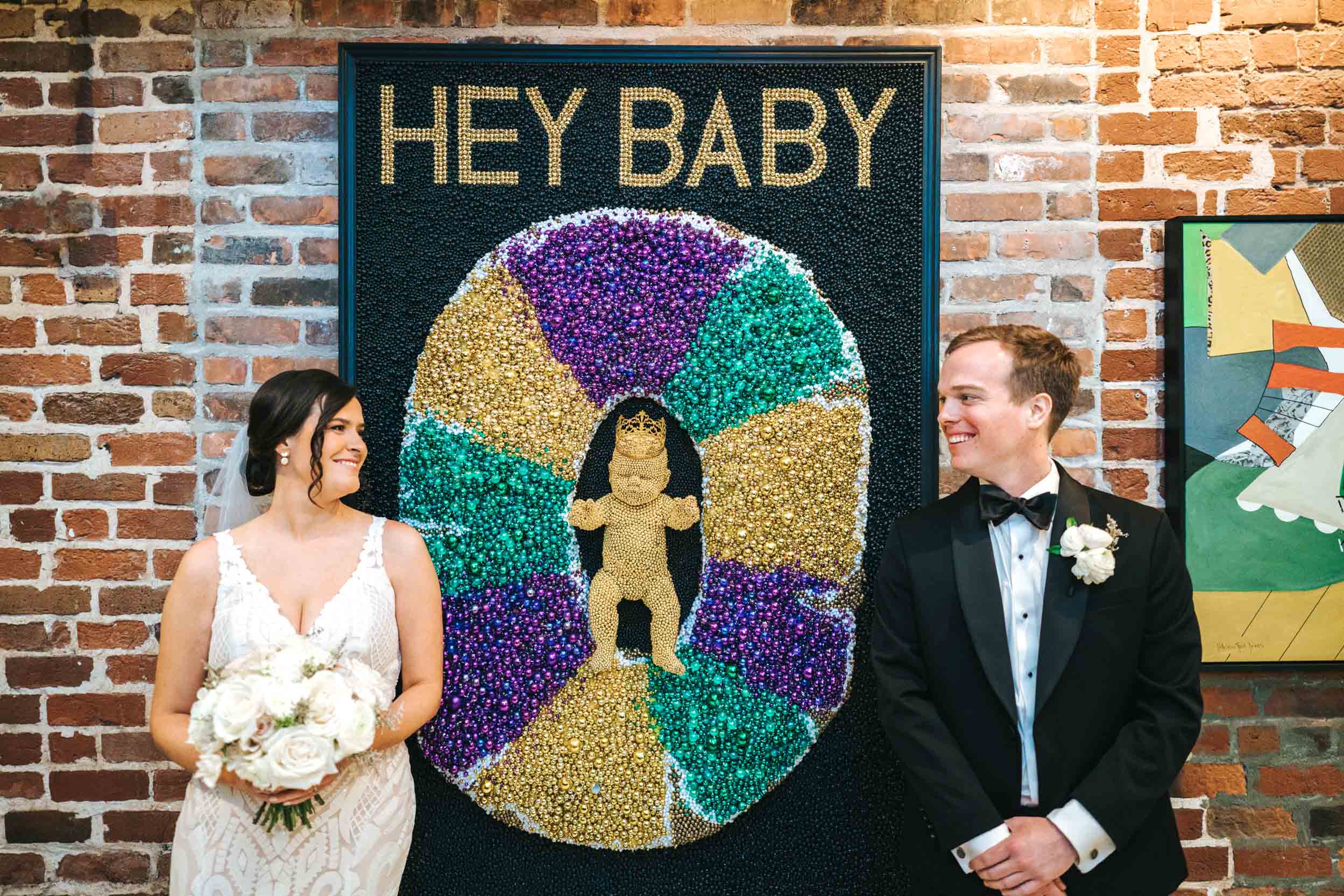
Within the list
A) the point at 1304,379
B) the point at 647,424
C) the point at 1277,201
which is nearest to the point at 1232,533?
the point at 1304,379

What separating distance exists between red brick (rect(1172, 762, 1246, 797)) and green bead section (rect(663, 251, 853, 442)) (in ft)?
4.54

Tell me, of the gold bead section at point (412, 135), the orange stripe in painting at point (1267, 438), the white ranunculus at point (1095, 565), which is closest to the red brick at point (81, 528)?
the gold bead section at point (412, 135)

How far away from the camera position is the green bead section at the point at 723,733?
2.14m

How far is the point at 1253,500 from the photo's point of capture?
7.19ft

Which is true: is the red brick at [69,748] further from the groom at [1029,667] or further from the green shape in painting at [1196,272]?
the green shape in painting at [1196,272]

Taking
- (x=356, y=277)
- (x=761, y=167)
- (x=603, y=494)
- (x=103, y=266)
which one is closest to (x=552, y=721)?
(x=603, y=494)

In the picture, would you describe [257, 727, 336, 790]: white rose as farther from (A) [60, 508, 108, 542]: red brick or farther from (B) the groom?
(B) the groom

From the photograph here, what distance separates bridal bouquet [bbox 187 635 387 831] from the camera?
1.57 meters

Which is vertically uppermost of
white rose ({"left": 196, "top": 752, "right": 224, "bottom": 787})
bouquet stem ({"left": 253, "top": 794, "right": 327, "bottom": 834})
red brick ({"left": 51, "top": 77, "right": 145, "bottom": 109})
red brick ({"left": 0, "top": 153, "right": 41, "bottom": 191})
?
red brick ({"left": 51, "top": 77, "right": 145, "bottom": 109})

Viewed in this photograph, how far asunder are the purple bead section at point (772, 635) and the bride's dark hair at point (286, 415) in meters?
0.96

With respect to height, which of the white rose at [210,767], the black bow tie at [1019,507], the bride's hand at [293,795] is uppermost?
Answer: the black bow tie at [1019,507]

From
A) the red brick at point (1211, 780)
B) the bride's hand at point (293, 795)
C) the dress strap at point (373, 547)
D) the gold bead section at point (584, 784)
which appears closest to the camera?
the bride's hand at point (293, 795)

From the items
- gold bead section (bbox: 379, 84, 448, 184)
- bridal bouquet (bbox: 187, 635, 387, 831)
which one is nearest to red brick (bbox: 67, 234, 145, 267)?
gold bead section (bbox: 379, 84, 448, 184)

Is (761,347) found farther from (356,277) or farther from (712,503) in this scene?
(356,277)
